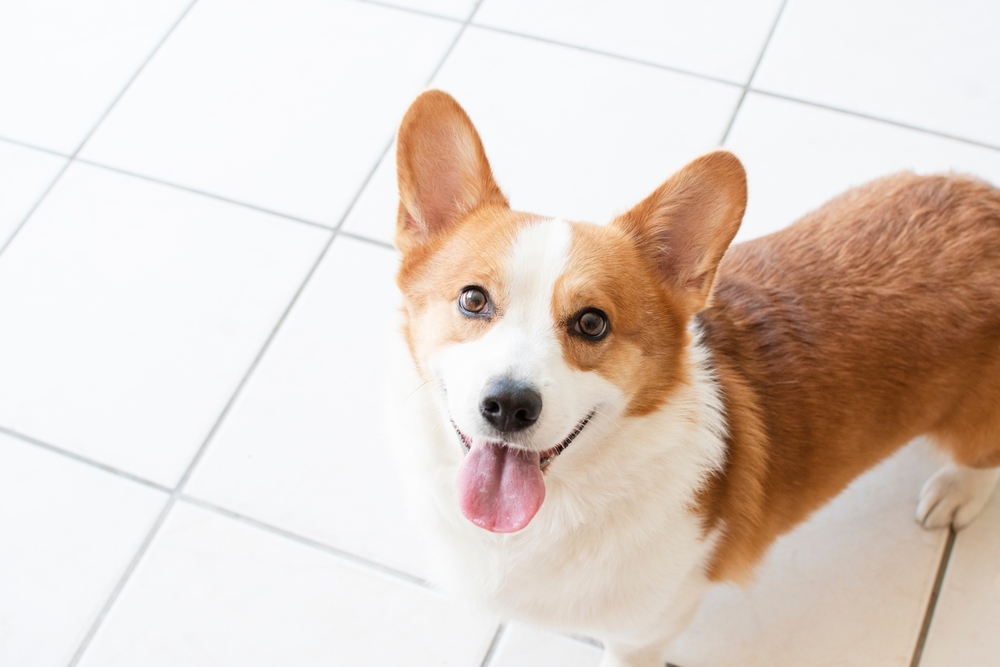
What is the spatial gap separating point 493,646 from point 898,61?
1.83 metres

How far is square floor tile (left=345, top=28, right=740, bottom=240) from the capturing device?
7.08 ft

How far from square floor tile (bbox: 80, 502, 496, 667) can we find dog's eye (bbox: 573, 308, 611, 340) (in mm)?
700

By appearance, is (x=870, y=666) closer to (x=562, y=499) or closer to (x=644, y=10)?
(x=562, y=499)

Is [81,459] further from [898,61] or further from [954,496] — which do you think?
[898,61]

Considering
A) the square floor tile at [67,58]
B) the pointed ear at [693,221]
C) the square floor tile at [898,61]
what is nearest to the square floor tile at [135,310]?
the square floor tile at [67,58]

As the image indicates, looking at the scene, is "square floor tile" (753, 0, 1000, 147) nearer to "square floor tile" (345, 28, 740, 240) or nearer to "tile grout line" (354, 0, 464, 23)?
"square floor tile" (345, 28, 740, 240)

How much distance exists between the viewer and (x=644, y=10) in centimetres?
244

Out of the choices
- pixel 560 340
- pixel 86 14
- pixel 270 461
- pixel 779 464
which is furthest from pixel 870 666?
pixel 86 14

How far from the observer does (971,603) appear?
1653mm

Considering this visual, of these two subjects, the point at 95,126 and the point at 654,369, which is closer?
the point at 654,369

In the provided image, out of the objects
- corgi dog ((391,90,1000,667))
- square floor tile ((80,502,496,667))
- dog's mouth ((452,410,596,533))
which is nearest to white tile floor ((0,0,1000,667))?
square floor tile ((80,502,496,667))

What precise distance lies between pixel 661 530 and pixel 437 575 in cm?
42

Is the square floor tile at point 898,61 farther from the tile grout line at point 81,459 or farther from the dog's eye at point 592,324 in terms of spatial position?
the tile grout line at point 81,459

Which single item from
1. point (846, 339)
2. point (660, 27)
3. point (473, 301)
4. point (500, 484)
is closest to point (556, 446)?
point (500, 484)
